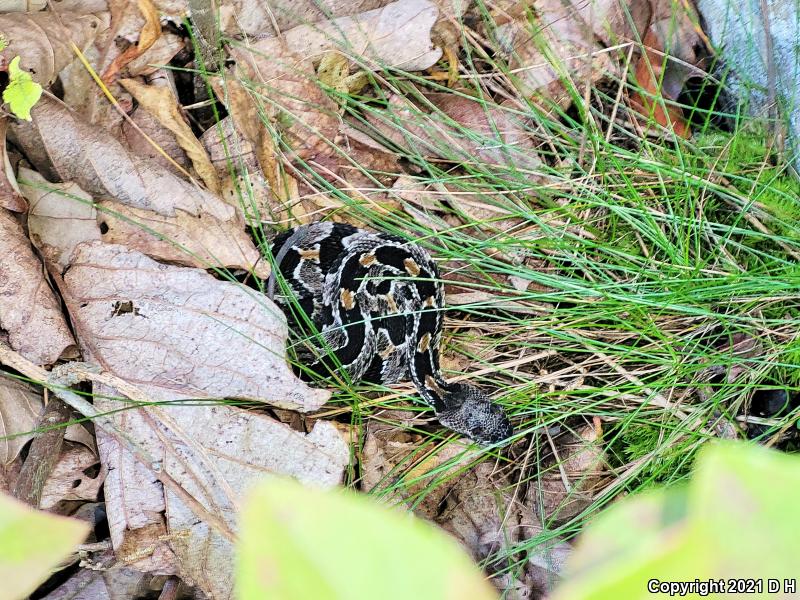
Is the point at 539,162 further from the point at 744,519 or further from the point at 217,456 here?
the point at 744,519

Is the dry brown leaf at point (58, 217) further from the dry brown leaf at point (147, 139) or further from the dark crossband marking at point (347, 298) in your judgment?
the dark crossband marking at point (347, 298)

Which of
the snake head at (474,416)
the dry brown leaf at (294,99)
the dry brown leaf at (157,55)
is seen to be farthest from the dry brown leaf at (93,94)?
the snake head at (474,416)

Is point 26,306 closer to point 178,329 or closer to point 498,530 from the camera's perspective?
point 178,329

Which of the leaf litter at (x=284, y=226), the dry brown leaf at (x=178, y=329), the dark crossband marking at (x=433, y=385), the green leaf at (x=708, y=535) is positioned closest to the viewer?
the green leaf at (x=708, y=535)

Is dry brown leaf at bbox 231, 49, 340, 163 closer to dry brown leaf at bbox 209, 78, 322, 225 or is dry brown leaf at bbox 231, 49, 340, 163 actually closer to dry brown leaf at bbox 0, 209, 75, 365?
dry brown leaf at bbox 209, 78, 322, 225

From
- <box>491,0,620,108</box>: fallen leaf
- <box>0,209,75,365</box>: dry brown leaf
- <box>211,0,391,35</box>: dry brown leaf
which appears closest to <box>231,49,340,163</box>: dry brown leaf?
<box>211,0,391,35</box>: dry brown leaf

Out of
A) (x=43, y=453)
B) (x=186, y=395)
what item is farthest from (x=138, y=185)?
(x=43, y=453)
